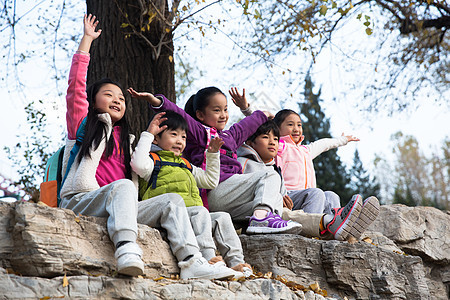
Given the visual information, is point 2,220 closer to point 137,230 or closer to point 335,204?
point 137,230

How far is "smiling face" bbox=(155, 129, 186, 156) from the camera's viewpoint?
446 centimetres

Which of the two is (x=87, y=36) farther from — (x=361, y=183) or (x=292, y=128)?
(x=361, y=183)

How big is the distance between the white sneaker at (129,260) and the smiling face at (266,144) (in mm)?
2458

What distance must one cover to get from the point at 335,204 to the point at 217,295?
2798 mm

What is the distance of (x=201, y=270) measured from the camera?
354 cm

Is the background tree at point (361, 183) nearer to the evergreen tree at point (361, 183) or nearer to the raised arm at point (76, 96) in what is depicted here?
the evergreen tree at point (361, 183)

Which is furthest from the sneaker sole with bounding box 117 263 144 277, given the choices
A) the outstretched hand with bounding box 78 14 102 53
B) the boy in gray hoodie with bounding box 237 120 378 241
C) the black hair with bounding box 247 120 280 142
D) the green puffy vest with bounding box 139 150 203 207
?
the black hair with bounding box 247 120 280 142

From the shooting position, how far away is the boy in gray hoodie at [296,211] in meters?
4.73

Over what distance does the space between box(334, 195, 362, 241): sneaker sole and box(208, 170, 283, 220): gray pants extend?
560 mm

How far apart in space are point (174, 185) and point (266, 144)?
1589 millimetres

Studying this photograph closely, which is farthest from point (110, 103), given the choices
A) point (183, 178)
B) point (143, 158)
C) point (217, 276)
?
point (217, 276)

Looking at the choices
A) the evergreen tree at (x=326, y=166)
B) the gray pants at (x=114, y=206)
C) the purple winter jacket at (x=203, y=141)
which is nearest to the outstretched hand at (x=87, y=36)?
the purple winter jacket at (x=203, y=141)

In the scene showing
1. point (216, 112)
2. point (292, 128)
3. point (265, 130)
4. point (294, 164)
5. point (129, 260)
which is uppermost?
point (292, 128)

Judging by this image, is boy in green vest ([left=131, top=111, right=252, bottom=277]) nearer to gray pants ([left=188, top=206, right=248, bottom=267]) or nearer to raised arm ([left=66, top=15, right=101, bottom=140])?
gray pants ([left=188, top=206, right=248, bottom=267])
